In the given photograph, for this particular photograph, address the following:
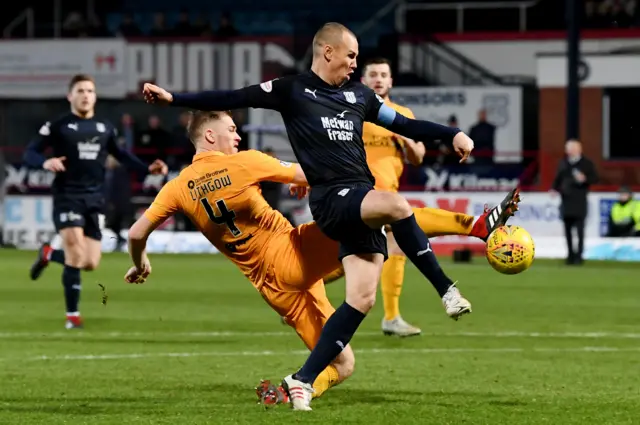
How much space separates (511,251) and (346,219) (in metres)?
1.19

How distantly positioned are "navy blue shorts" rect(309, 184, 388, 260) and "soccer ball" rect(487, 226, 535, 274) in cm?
79

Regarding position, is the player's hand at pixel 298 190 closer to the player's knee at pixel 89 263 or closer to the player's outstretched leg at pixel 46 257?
the player's knee at pixel 89 263

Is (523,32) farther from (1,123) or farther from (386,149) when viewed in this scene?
(386,149)

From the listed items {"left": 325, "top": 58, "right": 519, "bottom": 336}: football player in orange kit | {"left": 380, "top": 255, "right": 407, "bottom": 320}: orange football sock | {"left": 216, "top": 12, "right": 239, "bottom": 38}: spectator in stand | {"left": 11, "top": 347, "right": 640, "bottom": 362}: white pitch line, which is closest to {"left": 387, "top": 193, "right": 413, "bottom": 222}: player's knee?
{"left": 11, "top": 347, "right": 640, "bottom": 362}: white pitch line

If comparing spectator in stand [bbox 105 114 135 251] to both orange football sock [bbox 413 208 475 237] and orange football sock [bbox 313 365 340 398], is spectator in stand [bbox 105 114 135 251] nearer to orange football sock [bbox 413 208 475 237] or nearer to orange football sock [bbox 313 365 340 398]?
orange football sock [bbox 413 208 475 237]

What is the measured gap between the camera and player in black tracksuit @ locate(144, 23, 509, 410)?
7789 mm

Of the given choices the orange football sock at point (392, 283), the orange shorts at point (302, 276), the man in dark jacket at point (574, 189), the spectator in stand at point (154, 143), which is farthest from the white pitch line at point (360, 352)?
the spectator in stand at point (154, 143)

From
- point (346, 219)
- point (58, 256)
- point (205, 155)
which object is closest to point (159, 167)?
point (205, 155)

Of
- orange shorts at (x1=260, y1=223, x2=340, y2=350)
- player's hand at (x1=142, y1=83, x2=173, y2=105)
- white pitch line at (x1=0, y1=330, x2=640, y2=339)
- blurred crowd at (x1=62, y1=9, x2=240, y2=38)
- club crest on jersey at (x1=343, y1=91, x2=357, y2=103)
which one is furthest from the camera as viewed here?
blurred crowd at (x1=62, y1=9, x2=240, y2=38)

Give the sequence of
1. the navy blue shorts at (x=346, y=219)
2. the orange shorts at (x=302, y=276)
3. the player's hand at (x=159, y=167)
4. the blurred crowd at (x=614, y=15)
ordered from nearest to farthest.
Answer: the navy blue shorts at (x=346, y=219) < the orange shorts at (x=302, y=276) < the player's hand at (x=159, y=167) < the blurred crowd at (x=614, y=15)

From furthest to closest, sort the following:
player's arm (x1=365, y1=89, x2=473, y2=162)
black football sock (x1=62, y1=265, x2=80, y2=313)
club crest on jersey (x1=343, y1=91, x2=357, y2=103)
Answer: black football sock (x1=62, y1=265, x2=80, y2=313) → club crest on jersey (x1=343, y1=91, x2=357, y2=103) → player's arm (x1=365, y1=89, x2=473, y2=162)

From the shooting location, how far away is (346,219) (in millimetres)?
7762

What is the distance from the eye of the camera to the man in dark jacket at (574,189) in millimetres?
23500

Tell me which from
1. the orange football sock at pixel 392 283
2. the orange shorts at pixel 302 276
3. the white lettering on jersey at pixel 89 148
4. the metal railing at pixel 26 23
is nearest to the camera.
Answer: the orange shorts at pixel 302 276
